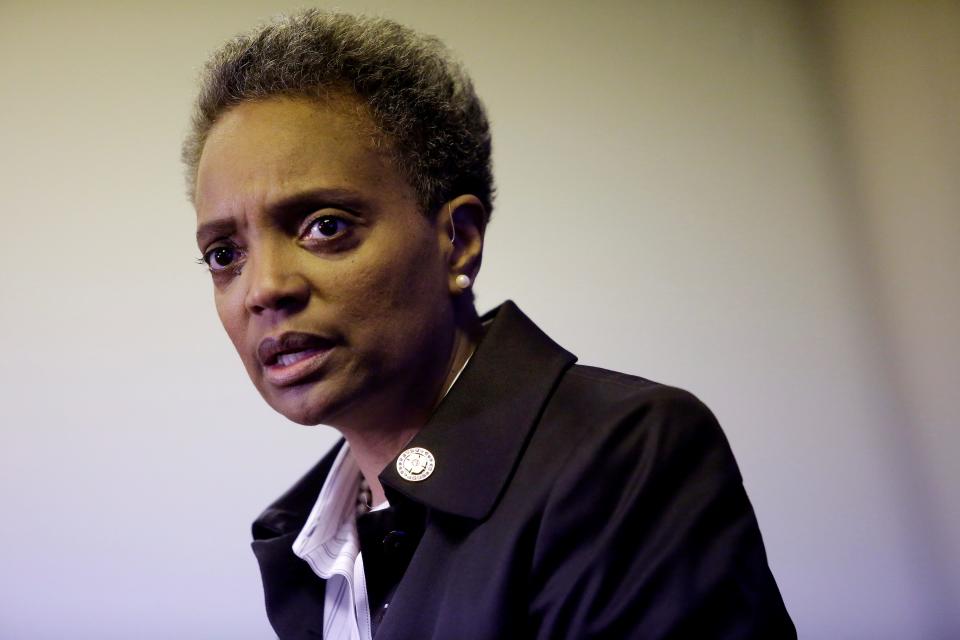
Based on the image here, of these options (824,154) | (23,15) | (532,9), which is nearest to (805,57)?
(824,154)

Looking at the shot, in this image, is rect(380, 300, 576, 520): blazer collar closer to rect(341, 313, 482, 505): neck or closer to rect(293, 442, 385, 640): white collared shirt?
rect(341, 313, 482, 505): neck

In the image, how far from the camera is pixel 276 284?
2.85 feet

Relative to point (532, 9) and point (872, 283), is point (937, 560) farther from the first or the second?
point (532, 9)

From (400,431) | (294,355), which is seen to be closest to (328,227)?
(294,355)

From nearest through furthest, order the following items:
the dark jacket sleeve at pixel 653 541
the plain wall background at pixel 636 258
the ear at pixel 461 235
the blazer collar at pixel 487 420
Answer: the dark jacket sleeve at pixel 653 541 → the blazer collar at pixel 487 420 → the ear at pixel 461 235 → the plain wall background at pixel 636 258

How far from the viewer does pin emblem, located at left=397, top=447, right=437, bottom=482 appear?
2.93 feet

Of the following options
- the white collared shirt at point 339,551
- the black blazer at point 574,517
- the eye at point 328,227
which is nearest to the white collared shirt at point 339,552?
the white collared shirt at point 339,551

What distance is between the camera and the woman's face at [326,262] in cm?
88

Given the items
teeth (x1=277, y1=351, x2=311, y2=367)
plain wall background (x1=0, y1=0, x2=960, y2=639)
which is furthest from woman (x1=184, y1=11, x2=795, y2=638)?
plain wall background (x1=0, y1=0, x2=960, y2=639)

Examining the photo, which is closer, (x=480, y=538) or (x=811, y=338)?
(x=480, y=538)

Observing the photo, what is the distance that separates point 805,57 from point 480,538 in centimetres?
140

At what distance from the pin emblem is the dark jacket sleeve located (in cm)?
16

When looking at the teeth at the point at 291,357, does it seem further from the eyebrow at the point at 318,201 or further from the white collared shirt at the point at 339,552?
the white collared shirt at the point at 339,552

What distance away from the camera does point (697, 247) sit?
172 cm
